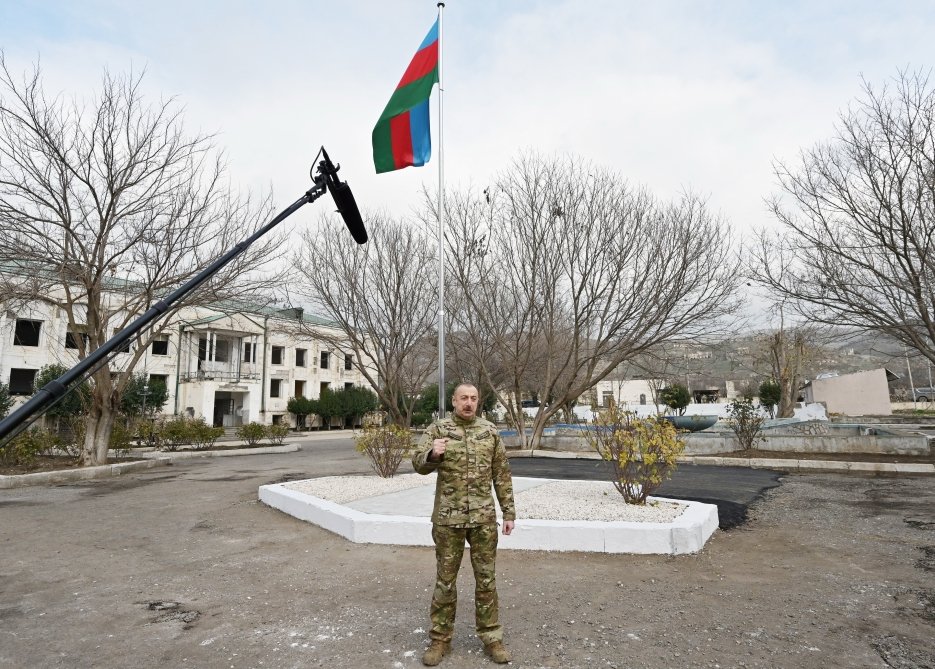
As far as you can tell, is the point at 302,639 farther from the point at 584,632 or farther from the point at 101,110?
the point at 101,110

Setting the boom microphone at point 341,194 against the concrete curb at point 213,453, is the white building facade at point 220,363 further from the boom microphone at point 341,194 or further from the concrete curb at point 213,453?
the boom microphone at point 341,194

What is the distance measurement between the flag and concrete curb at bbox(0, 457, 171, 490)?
35.2ft

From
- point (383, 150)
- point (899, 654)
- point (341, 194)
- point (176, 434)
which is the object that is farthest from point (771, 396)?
point (341, 194)

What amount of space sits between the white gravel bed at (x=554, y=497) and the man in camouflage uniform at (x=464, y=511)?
10.5 feet

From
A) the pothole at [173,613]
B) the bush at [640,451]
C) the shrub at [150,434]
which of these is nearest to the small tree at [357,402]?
the shrub at [150,434]

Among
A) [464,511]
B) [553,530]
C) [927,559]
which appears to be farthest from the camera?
[553,530]

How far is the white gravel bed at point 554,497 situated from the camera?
257 inches

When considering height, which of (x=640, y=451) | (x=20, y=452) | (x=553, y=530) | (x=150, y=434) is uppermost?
(x=150, y=434)

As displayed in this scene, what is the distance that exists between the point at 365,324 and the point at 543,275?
6360 mm

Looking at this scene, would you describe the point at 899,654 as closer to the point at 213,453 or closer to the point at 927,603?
the point at 927,603

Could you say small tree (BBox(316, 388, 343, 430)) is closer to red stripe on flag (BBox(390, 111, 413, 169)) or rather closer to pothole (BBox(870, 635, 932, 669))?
red stripe on flag (BBox(390, 111, 413, 169))

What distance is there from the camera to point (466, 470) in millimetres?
3494

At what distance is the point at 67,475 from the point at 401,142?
11274 millimetres

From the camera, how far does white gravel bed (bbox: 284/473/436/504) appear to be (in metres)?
8.52
